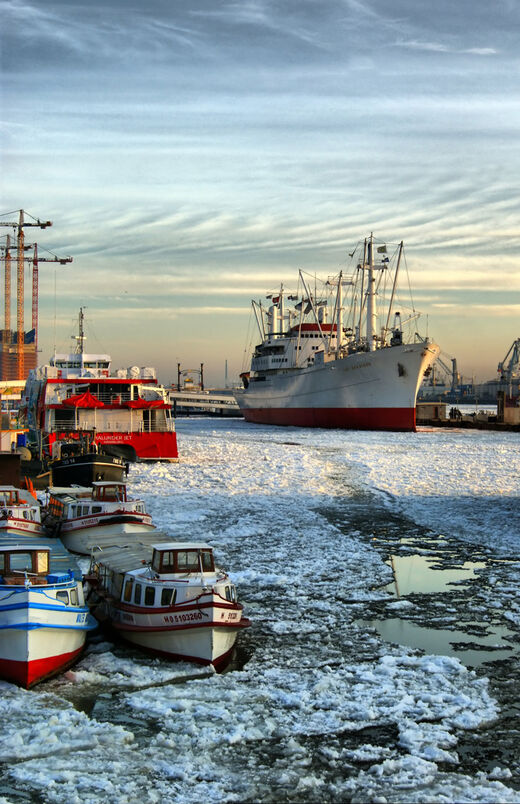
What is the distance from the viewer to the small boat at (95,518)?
22.7 meters

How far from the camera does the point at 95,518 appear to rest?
23.2m

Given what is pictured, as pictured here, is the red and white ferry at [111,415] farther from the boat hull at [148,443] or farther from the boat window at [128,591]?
the boat window at [128,591]

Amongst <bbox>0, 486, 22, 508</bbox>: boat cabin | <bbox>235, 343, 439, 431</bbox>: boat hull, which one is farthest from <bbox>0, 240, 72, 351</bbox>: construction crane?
<bbox>0, 486, 22, 508</bbox>: boat cabin

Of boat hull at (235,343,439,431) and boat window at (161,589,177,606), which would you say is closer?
boat window at (161,589,177,606)

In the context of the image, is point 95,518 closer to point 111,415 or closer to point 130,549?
point 130,549

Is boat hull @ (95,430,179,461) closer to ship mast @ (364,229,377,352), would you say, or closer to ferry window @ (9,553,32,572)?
ferry window @ (9,553,32,572)

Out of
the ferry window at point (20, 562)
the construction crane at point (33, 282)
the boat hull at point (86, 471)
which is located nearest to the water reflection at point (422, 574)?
the ferry window at point (20, 562)

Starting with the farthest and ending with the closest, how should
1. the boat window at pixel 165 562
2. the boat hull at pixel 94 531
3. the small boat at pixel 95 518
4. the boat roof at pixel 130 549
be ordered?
1. the small boat at pixel 95 518
2. the boat hull at pixel 94 531
3. the boat roof at pixel 130 549
4. the boat window at pixel 165 562

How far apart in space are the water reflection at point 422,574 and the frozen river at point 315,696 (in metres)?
0.08

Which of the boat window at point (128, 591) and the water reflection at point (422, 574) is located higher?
the boat window at point (128, 591)

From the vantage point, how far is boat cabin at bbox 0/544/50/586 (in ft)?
46.0

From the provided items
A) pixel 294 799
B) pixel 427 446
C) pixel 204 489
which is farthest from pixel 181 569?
pixel 427 446

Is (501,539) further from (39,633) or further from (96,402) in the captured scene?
(96,402)

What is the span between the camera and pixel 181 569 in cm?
1470
